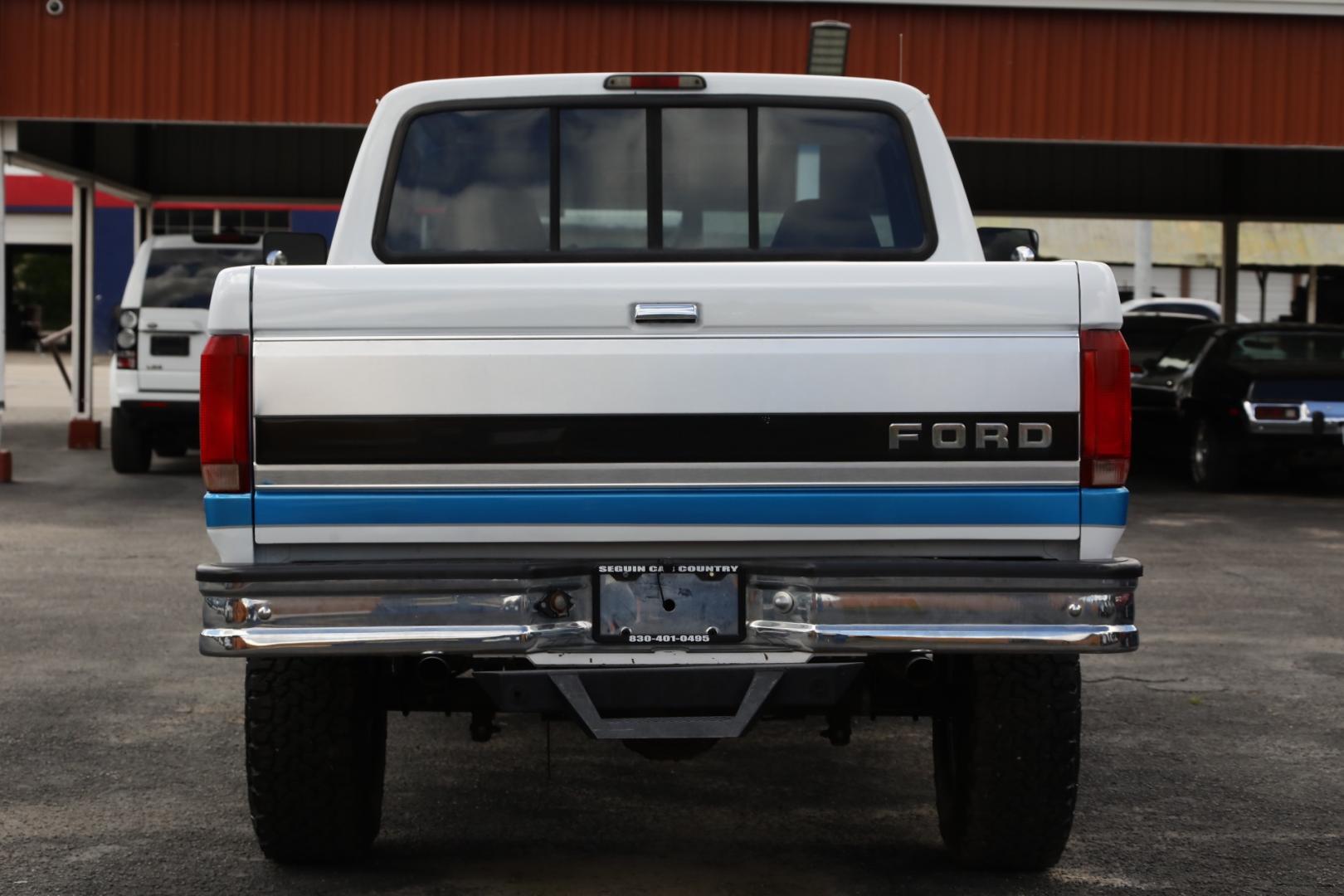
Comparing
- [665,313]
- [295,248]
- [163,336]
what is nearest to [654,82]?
[295,248]

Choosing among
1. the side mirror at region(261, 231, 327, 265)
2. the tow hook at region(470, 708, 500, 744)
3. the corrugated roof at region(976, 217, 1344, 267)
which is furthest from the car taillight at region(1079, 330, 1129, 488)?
the corrugated roof at region(976, 217, 1344, 267)

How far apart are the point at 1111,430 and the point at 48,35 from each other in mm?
Answer: 13521

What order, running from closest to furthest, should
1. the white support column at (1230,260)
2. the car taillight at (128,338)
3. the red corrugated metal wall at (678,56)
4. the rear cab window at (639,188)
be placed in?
1. the rear cab window at (639,188)
2. the car taillight at (128,338)
3. the red corrugated metal wall at (678,56)
4. the white support column at (1230,260)

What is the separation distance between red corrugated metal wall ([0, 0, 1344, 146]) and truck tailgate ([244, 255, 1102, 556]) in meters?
11.7

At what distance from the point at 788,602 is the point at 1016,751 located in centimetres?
80

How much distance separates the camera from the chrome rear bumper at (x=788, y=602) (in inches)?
162

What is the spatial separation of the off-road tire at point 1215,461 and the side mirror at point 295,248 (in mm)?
11302

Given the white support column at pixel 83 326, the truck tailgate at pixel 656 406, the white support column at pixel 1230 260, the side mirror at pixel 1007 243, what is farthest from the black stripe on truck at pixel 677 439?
the white support column at pixel 1230 260

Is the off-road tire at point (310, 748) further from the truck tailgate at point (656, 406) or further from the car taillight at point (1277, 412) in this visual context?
the car taillight at point (1277, 412)

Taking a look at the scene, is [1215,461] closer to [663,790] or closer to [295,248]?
[663,790]

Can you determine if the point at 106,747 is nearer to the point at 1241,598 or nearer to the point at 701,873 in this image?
the point at 701,873

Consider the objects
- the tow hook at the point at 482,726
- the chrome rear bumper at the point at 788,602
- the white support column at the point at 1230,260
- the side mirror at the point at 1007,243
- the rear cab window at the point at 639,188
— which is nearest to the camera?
the chrome rear bumper at the point at 788,602

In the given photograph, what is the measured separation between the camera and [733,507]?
4188 mm

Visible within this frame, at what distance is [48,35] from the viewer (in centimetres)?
1565
